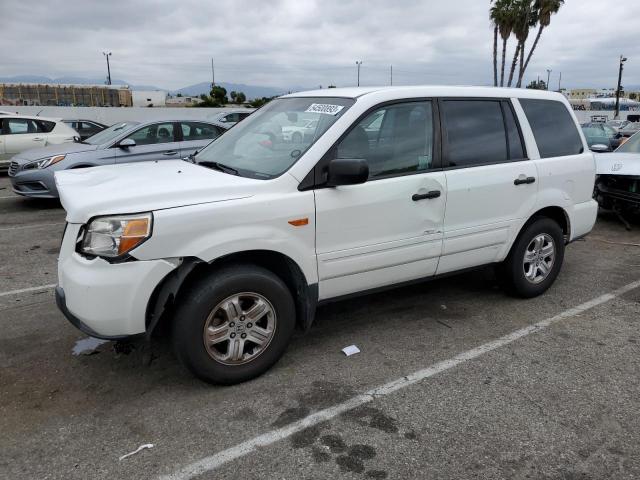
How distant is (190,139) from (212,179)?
6.40 meters

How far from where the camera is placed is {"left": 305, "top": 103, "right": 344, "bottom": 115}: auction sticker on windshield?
370 cm

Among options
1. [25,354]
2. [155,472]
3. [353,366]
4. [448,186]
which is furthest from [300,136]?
[25,354]

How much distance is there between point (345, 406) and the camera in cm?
314

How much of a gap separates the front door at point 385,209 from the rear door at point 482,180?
14 cm

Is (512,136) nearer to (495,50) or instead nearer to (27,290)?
(27,290)

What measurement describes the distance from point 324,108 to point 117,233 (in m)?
1.72

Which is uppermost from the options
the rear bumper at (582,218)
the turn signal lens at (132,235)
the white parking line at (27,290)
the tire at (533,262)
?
the turn signal lens at (132,235)

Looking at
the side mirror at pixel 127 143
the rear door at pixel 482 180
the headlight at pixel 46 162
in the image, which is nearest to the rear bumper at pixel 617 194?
the rear door at pixel 482 180

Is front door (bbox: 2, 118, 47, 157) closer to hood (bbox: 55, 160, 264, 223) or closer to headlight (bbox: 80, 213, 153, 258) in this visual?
hood (bbox: 55, 160, 264, 223)

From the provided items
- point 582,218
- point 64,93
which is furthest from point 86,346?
point 64,93

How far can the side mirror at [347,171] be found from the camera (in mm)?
3270

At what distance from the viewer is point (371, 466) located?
262 centimetres

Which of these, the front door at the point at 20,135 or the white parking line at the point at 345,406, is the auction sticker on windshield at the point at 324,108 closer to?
the white parking line at the point at 345,406

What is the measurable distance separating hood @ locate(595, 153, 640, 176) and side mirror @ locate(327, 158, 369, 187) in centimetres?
562
